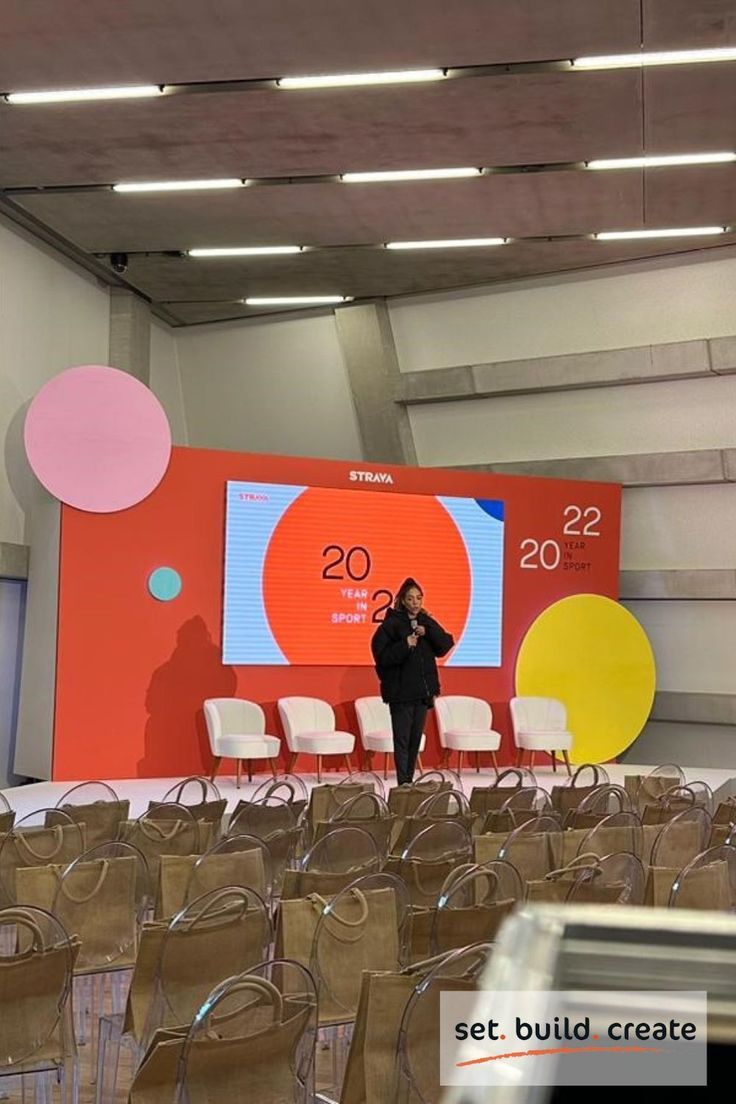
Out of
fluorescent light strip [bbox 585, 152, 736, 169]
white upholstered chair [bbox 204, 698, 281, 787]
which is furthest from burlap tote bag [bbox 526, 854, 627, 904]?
fluorescent light strip [bbox 585, 152, 736, 169]

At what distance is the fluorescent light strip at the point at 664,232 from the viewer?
11922 mm

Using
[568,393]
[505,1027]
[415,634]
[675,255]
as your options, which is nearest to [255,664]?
[415,634]

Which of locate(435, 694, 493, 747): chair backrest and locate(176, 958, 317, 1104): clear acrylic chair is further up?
locate(435, 694, 493, 747): chair backrest

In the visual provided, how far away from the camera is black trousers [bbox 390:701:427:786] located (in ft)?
31.5

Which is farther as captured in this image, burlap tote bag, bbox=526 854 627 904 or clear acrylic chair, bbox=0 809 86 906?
clear acrylic chair, bbox=0 809 86 906

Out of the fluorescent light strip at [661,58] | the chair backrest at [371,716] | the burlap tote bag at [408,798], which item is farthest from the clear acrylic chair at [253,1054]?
the chair backrest at [371,716]

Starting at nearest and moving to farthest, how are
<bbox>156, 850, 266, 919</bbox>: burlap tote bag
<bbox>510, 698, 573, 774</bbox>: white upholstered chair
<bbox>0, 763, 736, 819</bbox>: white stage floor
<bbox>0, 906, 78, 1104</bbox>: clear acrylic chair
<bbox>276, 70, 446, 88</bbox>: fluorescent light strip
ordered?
<bbox>0, 906, 78, 1104</bbox>: clear acrylic chair → <bbox>156, 850, 266, 919</bbox>: burlap tote bag → <bbox>276, 70, 446, 88</bbox>: fluorescent light strip → <bbox>0, 763, 736, 819</bbox>: white stage floor → <bbox>510, 698, 573, 774</bbox>: white upholstered chair

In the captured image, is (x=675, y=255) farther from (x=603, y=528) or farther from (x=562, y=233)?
(x=603, y=528)

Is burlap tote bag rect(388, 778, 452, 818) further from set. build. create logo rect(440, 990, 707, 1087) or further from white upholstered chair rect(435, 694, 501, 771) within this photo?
set. build. create logo rect(440, 990, 707, 1087)

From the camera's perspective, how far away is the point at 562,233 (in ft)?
39.2

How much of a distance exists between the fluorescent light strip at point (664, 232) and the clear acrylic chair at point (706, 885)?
8.50 m

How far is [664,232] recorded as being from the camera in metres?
12.0

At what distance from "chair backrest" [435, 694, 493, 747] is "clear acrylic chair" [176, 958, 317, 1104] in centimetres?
873

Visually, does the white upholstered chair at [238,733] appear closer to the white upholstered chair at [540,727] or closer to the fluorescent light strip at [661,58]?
the white upholstered chair at [540,727]
